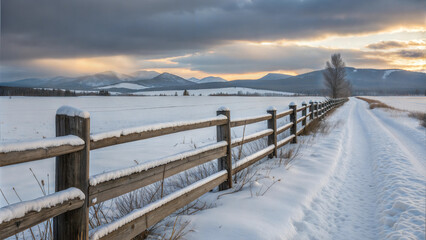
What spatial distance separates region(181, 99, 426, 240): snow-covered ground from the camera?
3293 millimetres

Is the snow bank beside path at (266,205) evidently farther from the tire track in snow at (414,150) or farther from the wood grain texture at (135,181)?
the tire track in snow at (414,150)

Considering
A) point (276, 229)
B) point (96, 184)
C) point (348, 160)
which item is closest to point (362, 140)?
point (348, 160)

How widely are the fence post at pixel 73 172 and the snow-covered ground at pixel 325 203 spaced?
1.26 meters

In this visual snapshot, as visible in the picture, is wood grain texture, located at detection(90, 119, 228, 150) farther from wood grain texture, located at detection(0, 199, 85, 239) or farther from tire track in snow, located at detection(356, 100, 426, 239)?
tire track in snow, located at detection(356, 100, 426, 239)

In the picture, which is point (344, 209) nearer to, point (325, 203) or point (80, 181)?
point (325, 203)

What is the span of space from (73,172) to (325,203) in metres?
3.64

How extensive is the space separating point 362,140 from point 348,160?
12.1ft

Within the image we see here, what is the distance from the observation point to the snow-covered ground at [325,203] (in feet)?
10.8

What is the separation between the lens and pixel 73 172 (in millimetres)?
2057

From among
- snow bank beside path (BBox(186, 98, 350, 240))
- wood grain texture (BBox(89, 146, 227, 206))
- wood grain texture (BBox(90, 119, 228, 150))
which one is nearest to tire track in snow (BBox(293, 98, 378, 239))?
snow bank beside path (BBox(186, 98, 350, 240))

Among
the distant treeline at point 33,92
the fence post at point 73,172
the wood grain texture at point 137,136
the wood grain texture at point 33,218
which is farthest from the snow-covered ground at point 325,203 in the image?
the distant treeline at point 33,92

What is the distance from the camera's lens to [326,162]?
652cm

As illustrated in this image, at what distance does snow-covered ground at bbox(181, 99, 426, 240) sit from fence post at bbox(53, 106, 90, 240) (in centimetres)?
126

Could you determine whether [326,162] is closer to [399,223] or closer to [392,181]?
[392,181]
